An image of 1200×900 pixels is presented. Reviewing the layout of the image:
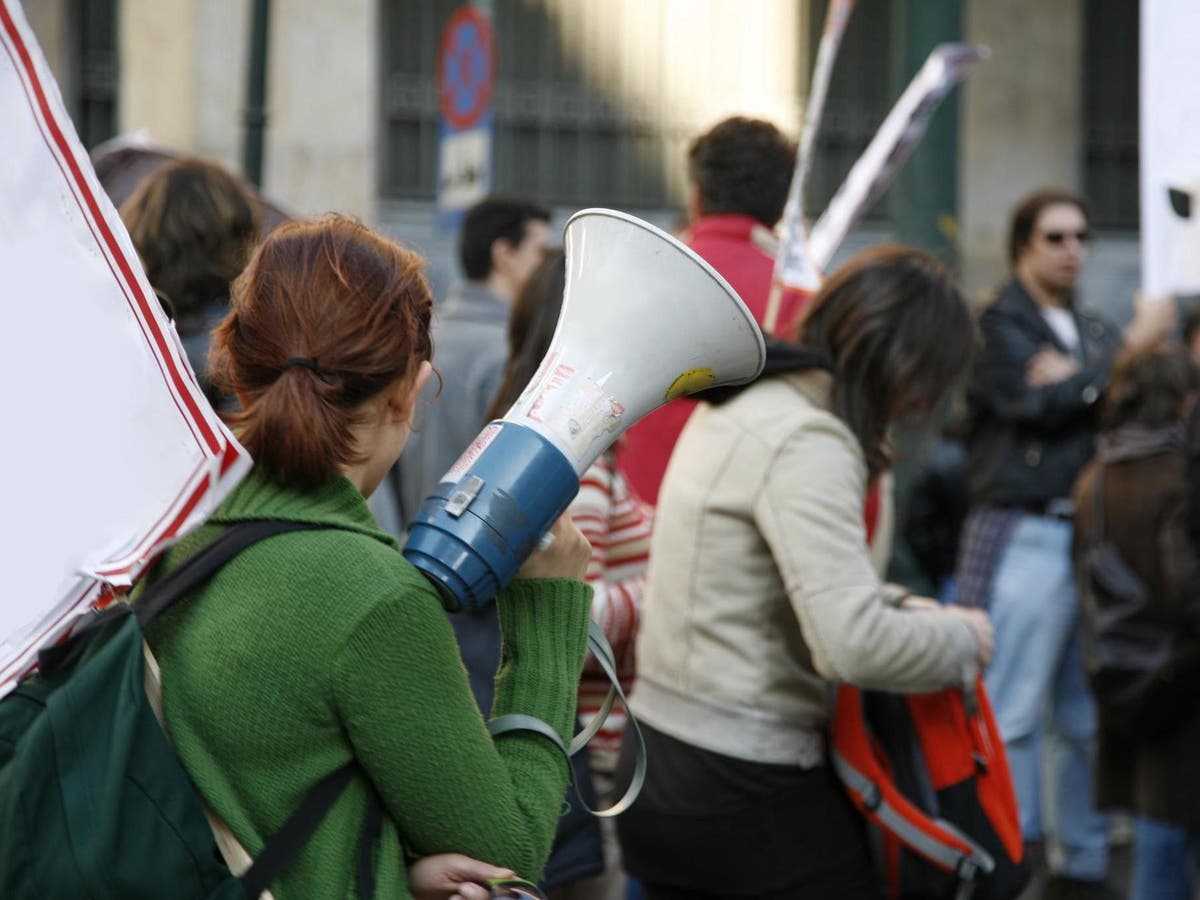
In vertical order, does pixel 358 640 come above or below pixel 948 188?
below

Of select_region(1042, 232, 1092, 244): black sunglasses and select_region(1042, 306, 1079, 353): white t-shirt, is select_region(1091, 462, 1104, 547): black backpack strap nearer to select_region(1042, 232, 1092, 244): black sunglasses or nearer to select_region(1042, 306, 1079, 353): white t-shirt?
select_region(1042, 306, 1079, 353): white t-shirt

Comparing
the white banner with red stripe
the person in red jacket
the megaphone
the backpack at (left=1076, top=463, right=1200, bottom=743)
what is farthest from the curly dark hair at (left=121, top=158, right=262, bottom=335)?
the backpack at (left=1076, top=463, right=1200, bottom=743)

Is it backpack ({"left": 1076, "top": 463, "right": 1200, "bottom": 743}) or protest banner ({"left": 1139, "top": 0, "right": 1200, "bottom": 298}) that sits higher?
protest banner ({"left": 1139, "top": 0, "right": 1200, "bottom": 298})

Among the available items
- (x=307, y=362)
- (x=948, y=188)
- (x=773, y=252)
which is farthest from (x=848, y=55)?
(x=307, y=362)

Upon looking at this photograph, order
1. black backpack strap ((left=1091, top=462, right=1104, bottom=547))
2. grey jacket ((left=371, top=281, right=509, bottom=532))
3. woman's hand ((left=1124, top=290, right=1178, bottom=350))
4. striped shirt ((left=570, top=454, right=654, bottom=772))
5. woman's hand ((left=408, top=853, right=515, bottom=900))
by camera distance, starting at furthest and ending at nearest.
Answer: woman's hand ((left=1124, top=290, right=1178, bottom=350))
black backpack strap ((left=1091, top=462, right=1104, bottom=547))
grey jacket ((left=371, top=281, right=509, bottom=532))
striped shirt ((left=570, top=454, right=654, bottom=772))
woman's hand ((left=408, top=853, right=515, bottom=900))

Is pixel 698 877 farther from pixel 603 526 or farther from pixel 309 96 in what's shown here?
pixel 309 96

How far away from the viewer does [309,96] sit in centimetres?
1060

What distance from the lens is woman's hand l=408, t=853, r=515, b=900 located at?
1.92m

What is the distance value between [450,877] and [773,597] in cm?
126

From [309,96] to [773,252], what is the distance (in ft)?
22.1

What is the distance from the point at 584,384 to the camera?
2.06 metres

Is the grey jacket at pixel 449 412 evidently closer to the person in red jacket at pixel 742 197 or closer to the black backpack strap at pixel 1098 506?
the person in red jacket at pixel 742 197

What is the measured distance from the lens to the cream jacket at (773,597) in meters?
2.94

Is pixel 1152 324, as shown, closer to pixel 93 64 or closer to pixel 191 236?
pixel 191 236
